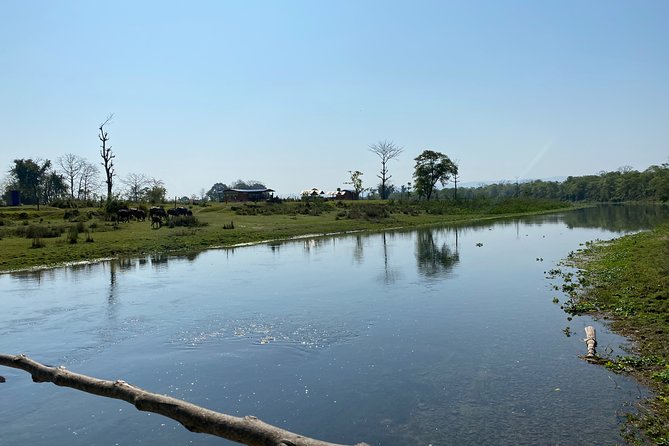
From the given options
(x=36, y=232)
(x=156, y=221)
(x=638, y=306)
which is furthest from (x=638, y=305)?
(x=156, y=221)

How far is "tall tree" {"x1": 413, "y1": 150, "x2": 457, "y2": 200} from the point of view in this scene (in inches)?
5064

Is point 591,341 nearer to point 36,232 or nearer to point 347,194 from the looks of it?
point 36,232

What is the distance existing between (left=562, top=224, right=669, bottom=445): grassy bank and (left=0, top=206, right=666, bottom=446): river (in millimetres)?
474

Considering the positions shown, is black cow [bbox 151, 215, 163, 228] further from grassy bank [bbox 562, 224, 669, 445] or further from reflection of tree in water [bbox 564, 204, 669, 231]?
reflection of tree in water [bbox 564, 204, 669, 231]

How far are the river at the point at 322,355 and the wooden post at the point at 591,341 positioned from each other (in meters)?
0.33

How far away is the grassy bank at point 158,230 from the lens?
3647 cm

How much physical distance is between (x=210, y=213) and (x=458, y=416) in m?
64.7

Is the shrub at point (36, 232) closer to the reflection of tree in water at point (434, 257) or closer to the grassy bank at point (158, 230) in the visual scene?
the grassy bank at point (158, 230)

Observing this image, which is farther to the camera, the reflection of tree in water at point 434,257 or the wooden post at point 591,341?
the reflection of tree in water at point 434,257

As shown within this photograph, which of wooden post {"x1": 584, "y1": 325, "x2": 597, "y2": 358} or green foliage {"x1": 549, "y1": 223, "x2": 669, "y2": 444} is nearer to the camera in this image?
green foliage {"x1": 549, "y1": 223, "x2": 669, "y2": 444}

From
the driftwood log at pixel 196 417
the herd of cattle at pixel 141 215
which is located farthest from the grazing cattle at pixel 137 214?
the driftwood log at pixel 196 417

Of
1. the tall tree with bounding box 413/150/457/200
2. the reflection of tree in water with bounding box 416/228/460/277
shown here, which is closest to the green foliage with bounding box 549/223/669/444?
the reflection of tree in water with bounding box 416/228/460/277

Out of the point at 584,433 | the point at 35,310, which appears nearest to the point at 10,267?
the point at 35,310

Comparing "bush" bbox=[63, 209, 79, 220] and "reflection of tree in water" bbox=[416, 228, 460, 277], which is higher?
"bush" bbox=[63, 209, 79, 220]
